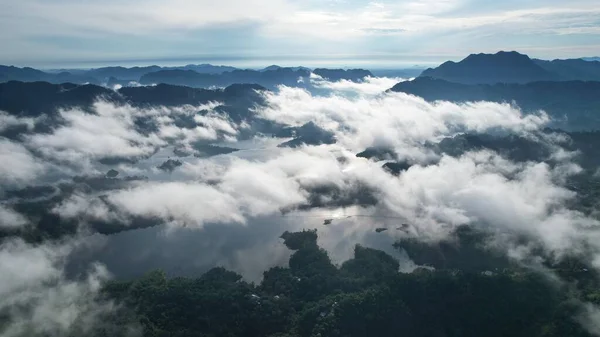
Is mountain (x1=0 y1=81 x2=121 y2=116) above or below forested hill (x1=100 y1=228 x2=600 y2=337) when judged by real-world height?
above

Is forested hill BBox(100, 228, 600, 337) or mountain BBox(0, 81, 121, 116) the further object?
mountain BBox(0, 81, 121, 116)

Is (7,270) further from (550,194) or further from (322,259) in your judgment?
(550,194)

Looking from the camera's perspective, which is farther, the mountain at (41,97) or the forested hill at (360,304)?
the mountain at (41,97)

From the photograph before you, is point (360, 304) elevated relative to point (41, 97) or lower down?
lower down

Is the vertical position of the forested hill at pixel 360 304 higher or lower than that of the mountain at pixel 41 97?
lower

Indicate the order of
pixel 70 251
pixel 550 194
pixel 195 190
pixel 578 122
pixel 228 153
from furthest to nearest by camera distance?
1. pixel 578 122
2. pixel 228 153
3. pixel 195 190
4. pixel 550 194
5. pixel 70 251

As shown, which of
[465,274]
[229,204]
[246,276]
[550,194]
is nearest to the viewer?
[465,274]

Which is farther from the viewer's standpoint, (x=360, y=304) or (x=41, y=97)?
(x=41, y=97)

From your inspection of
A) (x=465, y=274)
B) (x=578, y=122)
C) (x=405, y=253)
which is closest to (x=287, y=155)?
(x=405, y=253)
